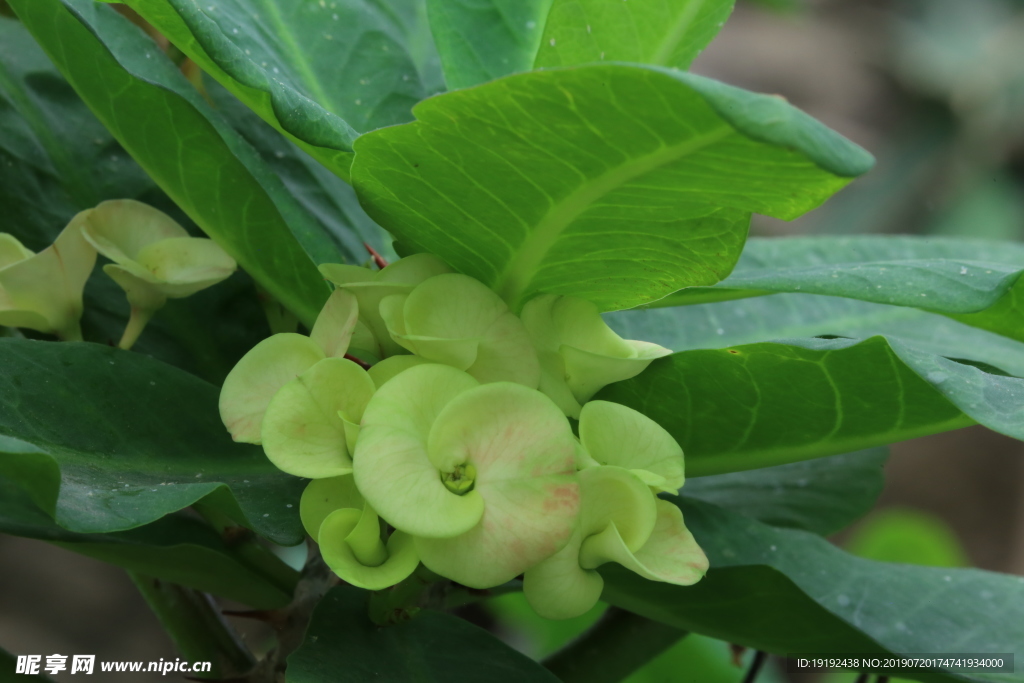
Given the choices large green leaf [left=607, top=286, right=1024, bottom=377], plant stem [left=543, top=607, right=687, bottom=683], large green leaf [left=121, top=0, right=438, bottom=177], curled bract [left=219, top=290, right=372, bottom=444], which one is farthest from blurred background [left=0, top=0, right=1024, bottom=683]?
curled bract [left=219, top=290, right=372, bottom=444]

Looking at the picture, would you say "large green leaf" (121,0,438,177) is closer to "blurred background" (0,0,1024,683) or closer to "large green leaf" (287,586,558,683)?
"large green leaf" (287,586,558,683)

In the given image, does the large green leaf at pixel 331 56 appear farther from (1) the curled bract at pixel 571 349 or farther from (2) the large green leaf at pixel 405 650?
(2) the large green leaf at pixel 405 650

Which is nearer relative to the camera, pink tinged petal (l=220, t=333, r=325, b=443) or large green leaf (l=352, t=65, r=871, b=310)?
large green leaf (l=352, t=65, r=871, b=310)

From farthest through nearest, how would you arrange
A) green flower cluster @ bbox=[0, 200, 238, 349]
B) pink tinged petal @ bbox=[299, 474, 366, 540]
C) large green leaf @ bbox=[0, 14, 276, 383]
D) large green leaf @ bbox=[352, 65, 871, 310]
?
large green leaf @ bbox=[0, 14, 276, 383] < green flower cluster @ bbox=[0, 200, 238, 349] < pink tinged petal @ bbox=[299, 474, 366, 540] < large green leaf @ bbox=[352, 65, 871, 310]

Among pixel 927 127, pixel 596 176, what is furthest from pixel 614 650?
pixel 927 127

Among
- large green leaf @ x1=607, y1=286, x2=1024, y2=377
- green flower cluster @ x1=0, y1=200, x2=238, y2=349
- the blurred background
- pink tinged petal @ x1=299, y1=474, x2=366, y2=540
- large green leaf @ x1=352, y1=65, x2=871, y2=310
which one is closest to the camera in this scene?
large green leaf @ x1=352, y1=65, x2=871, y2=310

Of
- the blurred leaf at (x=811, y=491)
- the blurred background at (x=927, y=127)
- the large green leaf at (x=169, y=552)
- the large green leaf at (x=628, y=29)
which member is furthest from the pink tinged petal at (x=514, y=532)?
the blurred background at (x=927, y=127)

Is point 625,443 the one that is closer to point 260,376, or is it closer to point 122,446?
point 260,376
